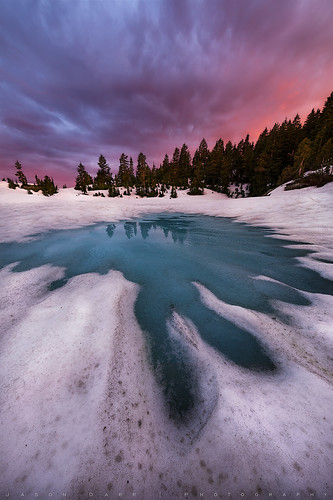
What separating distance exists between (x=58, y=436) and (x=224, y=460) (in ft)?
4.08

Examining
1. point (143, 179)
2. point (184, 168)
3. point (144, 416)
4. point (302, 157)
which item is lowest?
point (144, 416)

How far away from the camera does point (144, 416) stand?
1.48 m

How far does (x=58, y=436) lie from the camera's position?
1.33 meters

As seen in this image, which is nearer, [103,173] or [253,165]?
[253,165]

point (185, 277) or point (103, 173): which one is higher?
point (103, 173)

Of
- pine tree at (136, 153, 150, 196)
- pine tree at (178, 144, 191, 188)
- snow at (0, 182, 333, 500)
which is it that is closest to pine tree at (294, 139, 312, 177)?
pine tree at (178, 144, 191, 188)

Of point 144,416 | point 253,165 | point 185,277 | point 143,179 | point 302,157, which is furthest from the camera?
point 143,179

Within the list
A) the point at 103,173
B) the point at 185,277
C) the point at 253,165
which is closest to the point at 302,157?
the point at 253,165

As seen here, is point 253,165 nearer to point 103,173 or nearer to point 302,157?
point 302,157

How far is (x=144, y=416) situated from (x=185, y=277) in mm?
2622

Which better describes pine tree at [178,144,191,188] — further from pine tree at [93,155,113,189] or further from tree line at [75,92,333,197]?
pine tree at [93,155,113,189]

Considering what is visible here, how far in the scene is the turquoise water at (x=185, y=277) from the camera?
1956 mm

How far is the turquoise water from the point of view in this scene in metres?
1.96

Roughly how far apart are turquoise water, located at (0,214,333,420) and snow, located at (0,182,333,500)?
146 mm
